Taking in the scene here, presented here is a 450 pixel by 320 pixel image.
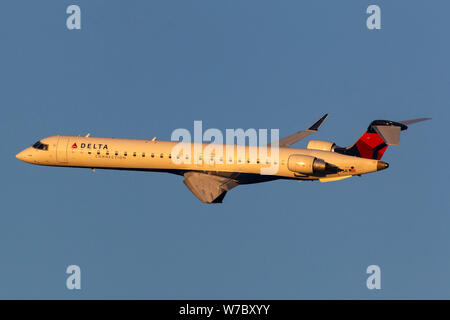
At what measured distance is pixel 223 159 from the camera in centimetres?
4912

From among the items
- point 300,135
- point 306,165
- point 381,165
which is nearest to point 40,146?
point 300,135

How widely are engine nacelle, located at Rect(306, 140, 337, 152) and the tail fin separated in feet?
2.71

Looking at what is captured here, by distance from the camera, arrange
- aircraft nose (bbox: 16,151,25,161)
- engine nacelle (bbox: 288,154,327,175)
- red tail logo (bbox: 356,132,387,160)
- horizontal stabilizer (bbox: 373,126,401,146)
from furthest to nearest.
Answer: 1. aircraft nose (bbox: 16,151,25,161)
2. red tail logo (bbox: 356,132,387,160)
3. engine nacelle (bbox: 288,154,327,175)
4. horizontal stabilizer (bbox: 373,126,401,146)

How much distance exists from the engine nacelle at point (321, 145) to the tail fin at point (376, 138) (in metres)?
0.83

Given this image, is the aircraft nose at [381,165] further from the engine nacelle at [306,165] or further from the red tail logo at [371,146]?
the engine nacelle at [306,165]

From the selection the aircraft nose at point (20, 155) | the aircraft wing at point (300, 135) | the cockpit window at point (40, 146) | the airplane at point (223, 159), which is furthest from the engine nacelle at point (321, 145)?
the aircraft nose at point (20, 155)

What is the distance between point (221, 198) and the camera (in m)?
47.7

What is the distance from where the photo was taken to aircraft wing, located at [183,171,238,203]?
47469 millimetres

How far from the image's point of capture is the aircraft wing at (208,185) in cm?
4747

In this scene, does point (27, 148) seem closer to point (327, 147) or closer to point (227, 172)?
point (227, 172)

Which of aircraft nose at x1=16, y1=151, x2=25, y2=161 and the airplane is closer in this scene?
the airplane

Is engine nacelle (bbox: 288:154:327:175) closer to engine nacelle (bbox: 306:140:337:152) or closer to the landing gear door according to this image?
engine nacelle (bbox: 306:140:337:152)

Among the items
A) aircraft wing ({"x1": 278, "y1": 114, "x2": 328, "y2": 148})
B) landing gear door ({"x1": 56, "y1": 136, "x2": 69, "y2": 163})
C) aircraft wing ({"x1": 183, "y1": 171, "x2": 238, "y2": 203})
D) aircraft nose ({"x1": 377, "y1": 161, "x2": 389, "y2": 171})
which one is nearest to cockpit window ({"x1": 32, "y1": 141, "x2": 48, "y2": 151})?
landing gear door ({"x1": 56, "y1": 136, "x2": 69, "y2": 163})

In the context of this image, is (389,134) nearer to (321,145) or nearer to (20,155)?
(321,145)
